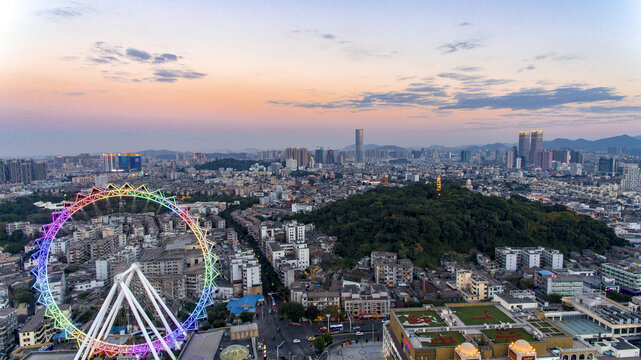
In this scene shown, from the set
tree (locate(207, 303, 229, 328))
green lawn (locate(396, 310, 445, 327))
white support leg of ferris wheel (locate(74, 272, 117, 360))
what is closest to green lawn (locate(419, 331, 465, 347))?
green lawn (locate(396, 310, 445, 327))

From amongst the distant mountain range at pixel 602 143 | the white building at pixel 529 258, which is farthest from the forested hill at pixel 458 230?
the distant mountain range at pixel 602 143

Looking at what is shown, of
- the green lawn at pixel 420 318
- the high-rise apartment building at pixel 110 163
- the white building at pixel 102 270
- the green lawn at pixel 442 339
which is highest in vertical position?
the high-rise apartment building at pixel 110 163

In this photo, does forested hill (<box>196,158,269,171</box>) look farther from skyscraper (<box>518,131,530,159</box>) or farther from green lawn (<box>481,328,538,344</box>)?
green lawn (<box>481,328,538,344</box>)

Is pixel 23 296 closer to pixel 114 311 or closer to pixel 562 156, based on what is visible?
pixel 114 311

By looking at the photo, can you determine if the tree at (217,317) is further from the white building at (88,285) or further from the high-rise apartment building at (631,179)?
the high-rise apartment building at (631,179)

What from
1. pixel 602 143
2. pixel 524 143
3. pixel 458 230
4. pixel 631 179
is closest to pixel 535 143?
pixel 524 143
